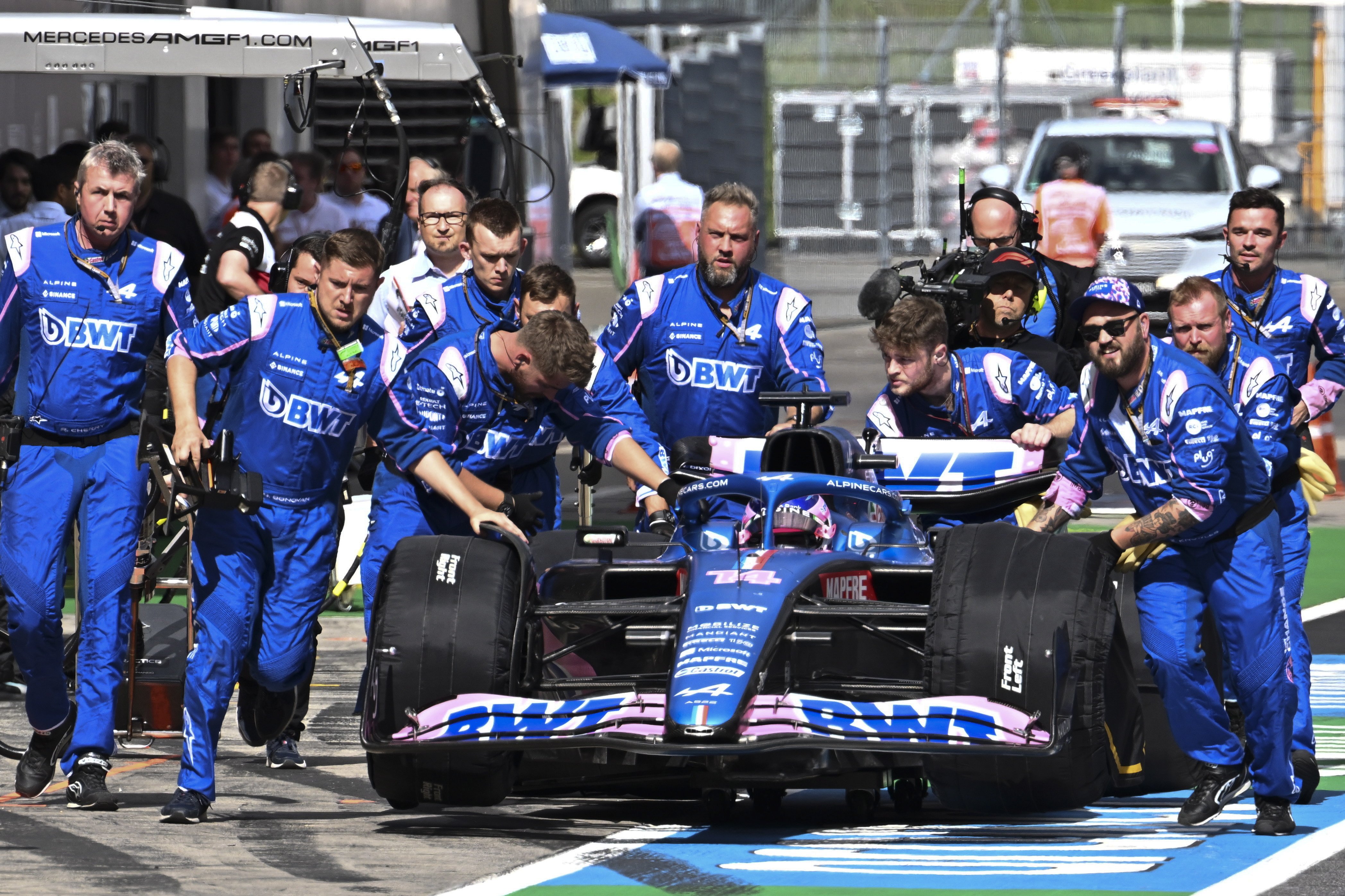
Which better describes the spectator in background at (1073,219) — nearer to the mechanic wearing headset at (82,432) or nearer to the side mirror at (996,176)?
the side mirror at (996,176)

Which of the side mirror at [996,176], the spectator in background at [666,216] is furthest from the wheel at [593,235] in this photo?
the side mirror at [996,176]

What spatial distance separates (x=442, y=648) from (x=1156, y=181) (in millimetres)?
16451

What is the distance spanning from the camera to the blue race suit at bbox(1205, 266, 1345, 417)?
9.26 metres

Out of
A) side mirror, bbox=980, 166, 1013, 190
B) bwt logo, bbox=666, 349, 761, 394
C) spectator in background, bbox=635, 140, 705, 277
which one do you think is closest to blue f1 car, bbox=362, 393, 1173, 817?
bwt logo, bbox=666, 349, 761, 394

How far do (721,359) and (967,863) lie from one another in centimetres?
304

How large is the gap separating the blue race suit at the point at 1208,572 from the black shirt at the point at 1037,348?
77.2 inches

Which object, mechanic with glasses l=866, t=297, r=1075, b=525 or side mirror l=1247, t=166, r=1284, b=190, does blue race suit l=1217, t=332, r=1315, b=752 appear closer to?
mechanic with glasses l=866, t=297, r=1075, b=525

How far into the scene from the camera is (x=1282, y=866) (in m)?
6.96

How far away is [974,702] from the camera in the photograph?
22.3 ft

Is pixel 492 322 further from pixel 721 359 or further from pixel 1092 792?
pixel 1092 792

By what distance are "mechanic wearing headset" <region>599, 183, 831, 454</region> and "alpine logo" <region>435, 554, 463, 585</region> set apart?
226 cm

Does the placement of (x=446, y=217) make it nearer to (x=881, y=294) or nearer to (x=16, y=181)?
(x=881, y=294)

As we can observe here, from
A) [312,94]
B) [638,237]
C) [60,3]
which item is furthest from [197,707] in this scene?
[638,237]

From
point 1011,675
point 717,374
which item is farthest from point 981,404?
point 1011,675
